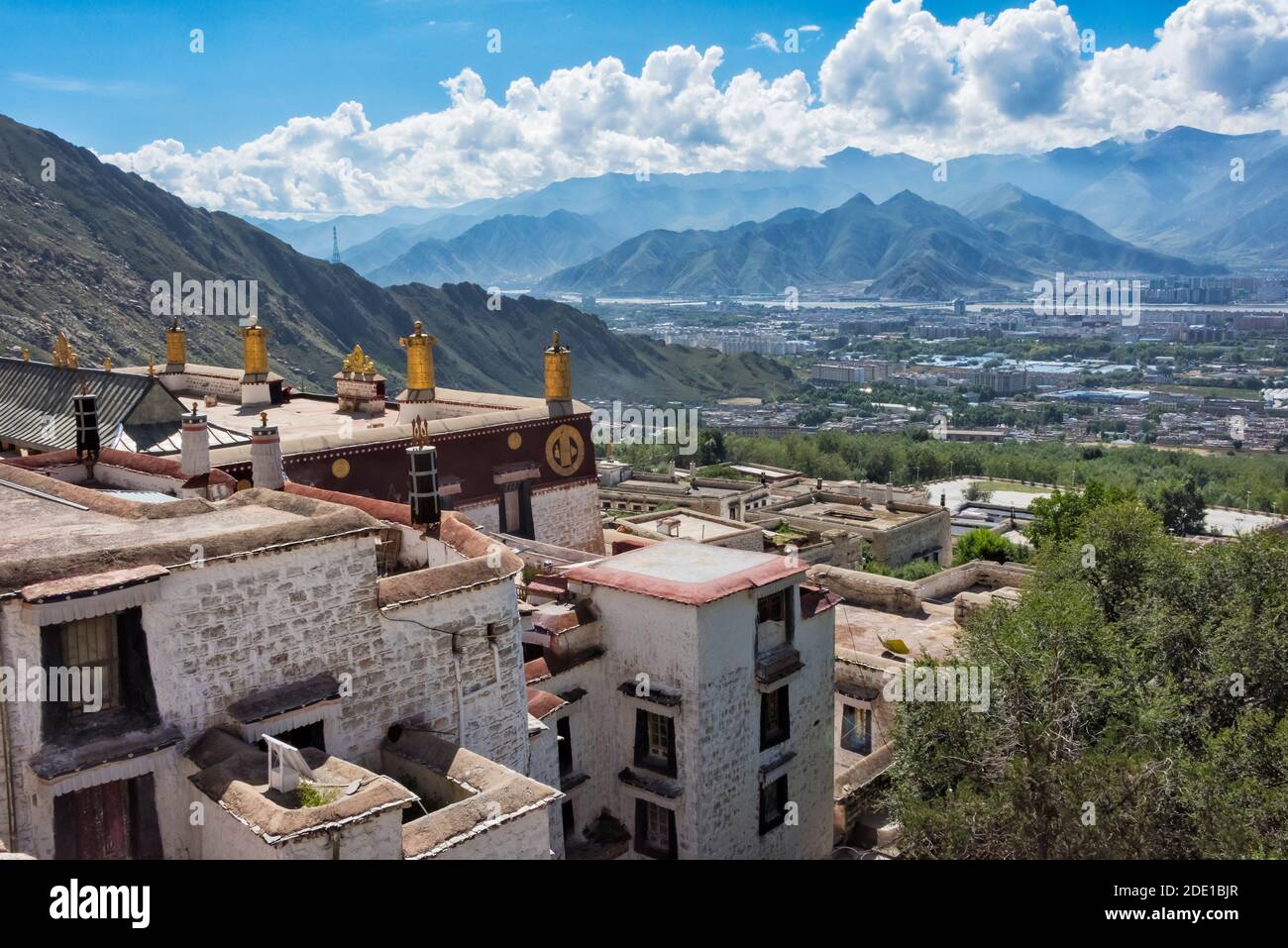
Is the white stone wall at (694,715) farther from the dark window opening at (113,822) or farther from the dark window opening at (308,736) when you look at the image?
the dark window opening at (113,822)

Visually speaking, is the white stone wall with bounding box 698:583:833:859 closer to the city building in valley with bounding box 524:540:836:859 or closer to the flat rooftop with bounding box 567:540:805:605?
the city building in valley with bounding box 524:540:836:859

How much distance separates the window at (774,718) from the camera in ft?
61.7

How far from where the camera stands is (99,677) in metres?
10.3

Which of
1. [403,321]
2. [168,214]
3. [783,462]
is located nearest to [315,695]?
[783,462]

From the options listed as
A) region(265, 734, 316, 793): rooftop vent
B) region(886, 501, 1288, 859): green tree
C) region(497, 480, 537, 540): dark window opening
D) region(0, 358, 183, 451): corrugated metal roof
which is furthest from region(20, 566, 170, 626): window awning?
region(497, 480, 537, 540): dark window opening

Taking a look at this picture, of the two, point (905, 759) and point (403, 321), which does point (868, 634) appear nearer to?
point (905, 759)

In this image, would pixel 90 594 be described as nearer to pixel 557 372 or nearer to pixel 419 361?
pixel 557 372

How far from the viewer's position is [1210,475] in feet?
378

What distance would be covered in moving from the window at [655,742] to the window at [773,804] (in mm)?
2156

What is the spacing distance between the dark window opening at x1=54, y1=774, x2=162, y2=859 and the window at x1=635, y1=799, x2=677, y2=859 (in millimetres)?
9220

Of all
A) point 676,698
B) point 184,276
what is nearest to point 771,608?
point 676,698

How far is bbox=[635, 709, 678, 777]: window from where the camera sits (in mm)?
17703

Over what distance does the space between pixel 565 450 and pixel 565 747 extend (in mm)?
11543

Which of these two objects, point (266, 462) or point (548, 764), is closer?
point (548, 764)
